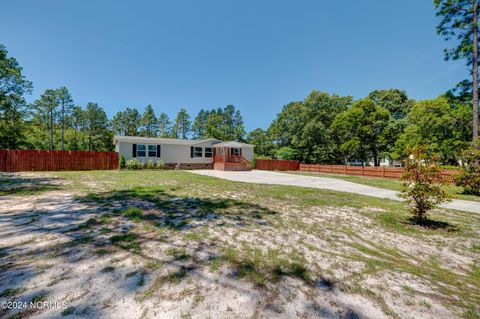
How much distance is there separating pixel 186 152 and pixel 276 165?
37.9 feet

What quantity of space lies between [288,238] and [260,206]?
2216 millimetres

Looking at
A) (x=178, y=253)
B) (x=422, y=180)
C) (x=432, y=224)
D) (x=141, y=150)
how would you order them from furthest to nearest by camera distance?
(x=141, y=150) → (x=432, y=224) → (x=422, y=180) → (x=178, y=253)

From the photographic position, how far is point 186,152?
67.4 feet

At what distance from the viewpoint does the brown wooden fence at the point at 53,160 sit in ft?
A: 42.0

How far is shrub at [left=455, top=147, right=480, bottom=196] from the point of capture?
8.91 m

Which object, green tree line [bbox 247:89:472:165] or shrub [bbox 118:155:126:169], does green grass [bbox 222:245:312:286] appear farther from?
green tree line [bbox 247:89:472:165]

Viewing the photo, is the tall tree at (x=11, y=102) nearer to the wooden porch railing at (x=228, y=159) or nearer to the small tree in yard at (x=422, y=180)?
the wooden porch railing at (x=228, y=159)

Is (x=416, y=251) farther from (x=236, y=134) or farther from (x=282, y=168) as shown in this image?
(x=236, y=134)

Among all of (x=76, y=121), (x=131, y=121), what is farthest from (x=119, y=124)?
(x=76, y=121)

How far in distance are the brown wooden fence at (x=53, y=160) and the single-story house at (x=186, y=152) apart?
1.54m

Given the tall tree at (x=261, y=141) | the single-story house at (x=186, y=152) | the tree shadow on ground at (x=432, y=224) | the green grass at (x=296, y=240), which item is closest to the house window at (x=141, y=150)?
the single-story house at (x=186, y=152)

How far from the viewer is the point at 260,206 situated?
18.5ft

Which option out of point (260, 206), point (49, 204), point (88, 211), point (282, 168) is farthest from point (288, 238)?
point (282, 168)

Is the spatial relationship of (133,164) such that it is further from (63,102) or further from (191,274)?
(63,102)
